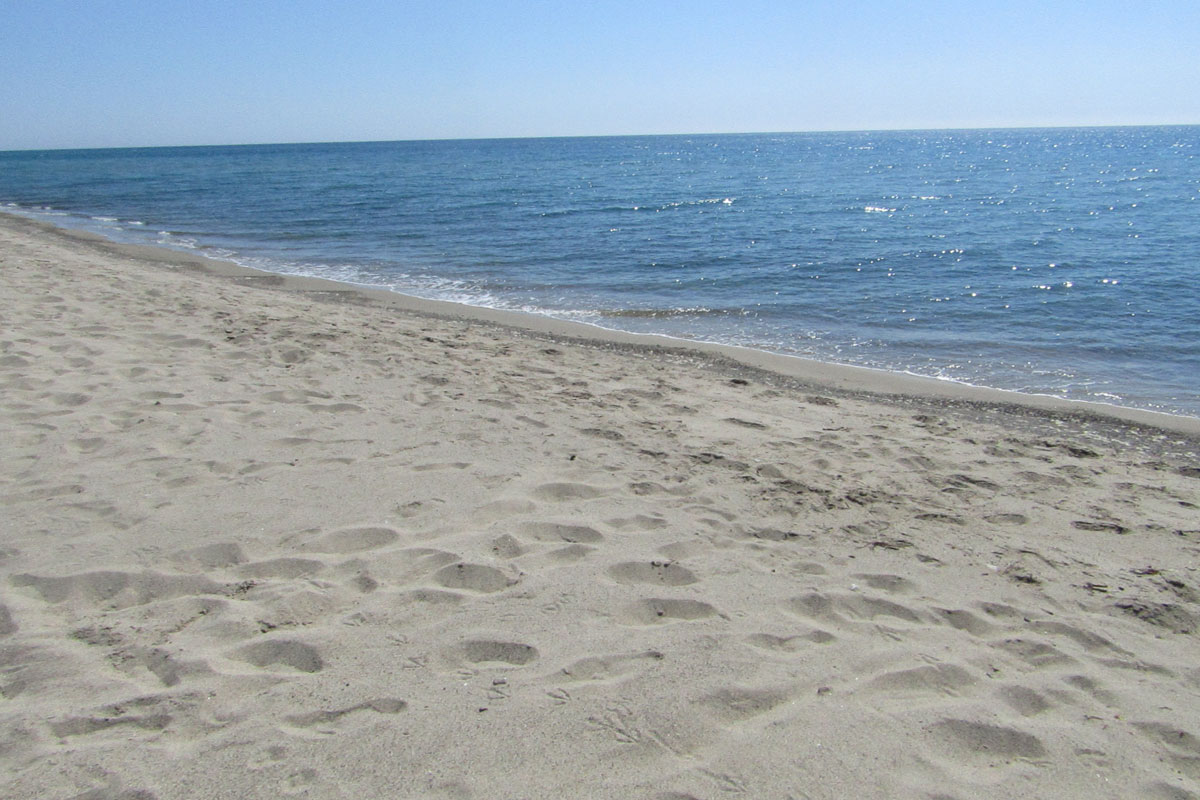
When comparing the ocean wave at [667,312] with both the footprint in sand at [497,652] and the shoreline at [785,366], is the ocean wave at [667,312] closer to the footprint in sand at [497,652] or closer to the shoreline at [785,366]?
the shoreline at [785,366]

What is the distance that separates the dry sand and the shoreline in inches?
24.4

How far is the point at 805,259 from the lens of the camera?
16.2 metres

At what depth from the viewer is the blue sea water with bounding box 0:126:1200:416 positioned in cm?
996

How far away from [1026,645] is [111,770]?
11.4 feet

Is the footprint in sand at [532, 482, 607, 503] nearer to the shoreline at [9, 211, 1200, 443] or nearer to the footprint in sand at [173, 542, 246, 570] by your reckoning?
the footprint in sand at [173, 542, 246, 570]

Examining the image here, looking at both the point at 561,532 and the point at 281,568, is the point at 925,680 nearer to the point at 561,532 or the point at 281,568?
the point at 561,532

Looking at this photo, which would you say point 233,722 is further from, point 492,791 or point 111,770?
point 492,791

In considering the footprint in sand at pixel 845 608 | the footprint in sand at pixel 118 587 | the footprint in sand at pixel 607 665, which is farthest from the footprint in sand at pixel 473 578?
the footprint in sand at pixel 845 608

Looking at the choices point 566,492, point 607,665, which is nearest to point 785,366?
point 566,492

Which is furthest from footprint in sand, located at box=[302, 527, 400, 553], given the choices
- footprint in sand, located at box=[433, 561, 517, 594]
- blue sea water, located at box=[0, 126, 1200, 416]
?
blue sea water, located at box=[0, 126, 1200, 416]

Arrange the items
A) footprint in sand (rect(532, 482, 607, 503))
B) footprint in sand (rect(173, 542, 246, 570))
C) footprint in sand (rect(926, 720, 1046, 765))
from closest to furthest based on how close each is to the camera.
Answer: footprint in sand (rect(926, 720, 1046, 765)) → footprint in sand (rect(173, 542, 246, 570)) → footprint in sand (rect(532, 482, 607, 503))

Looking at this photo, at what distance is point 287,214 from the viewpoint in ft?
84.0

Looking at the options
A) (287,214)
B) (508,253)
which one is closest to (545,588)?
(508,253)

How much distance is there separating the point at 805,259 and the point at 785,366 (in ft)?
27.3
